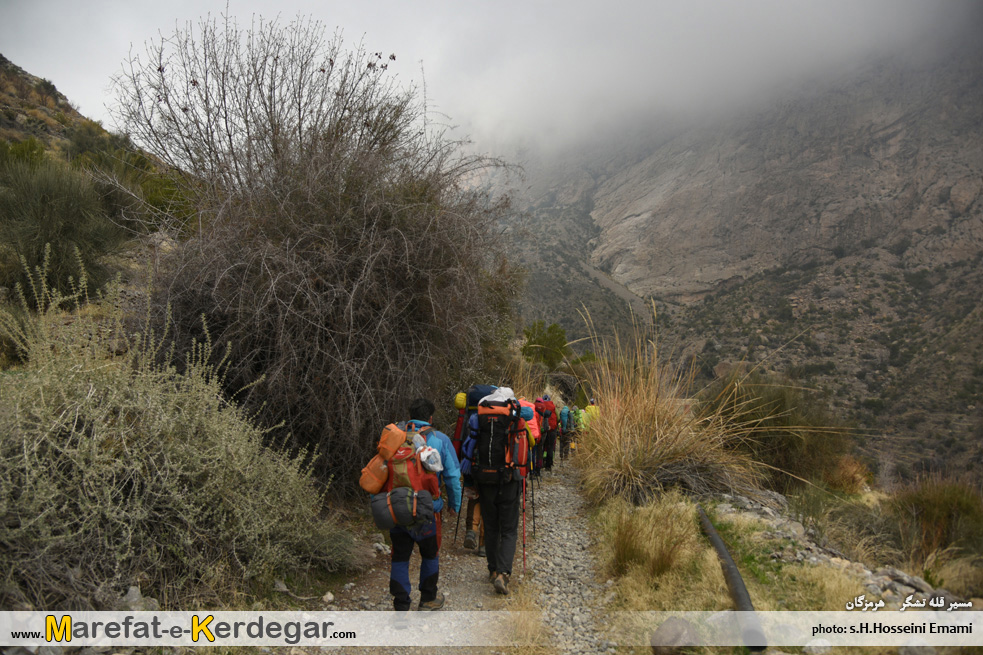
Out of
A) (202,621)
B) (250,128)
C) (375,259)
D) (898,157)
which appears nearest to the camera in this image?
(202,621)

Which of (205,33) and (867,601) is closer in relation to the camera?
(867,601)

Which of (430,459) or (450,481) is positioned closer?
(430,459)

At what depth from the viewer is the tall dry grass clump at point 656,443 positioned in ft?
24.8

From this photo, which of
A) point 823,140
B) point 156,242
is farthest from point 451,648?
point 823,140

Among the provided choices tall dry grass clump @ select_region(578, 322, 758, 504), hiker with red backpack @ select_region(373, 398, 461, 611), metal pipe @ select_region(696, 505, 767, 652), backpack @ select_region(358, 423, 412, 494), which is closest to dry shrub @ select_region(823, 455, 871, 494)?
tall dry grass clump @ select_region(578, 322, 758, 504)

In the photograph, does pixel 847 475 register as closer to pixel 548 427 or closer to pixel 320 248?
pixel 548 427

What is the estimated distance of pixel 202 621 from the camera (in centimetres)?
342

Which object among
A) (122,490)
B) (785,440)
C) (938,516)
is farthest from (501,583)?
(785,440)

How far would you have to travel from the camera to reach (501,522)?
16.7 ft

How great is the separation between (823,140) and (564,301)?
241 feet

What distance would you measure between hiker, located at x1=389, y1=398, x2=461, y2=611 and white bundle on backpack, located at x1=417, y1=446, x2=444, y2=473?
0.32ft

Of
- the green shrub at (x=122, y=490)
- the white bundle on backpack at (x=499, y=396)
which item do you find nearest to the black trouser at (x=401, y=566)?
the green shrub at (x=122, y=490)

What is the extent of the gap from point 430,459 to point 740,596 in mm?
2697

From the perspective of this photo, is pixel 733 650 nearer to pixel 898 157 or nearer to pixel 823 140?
pixel 898 157
